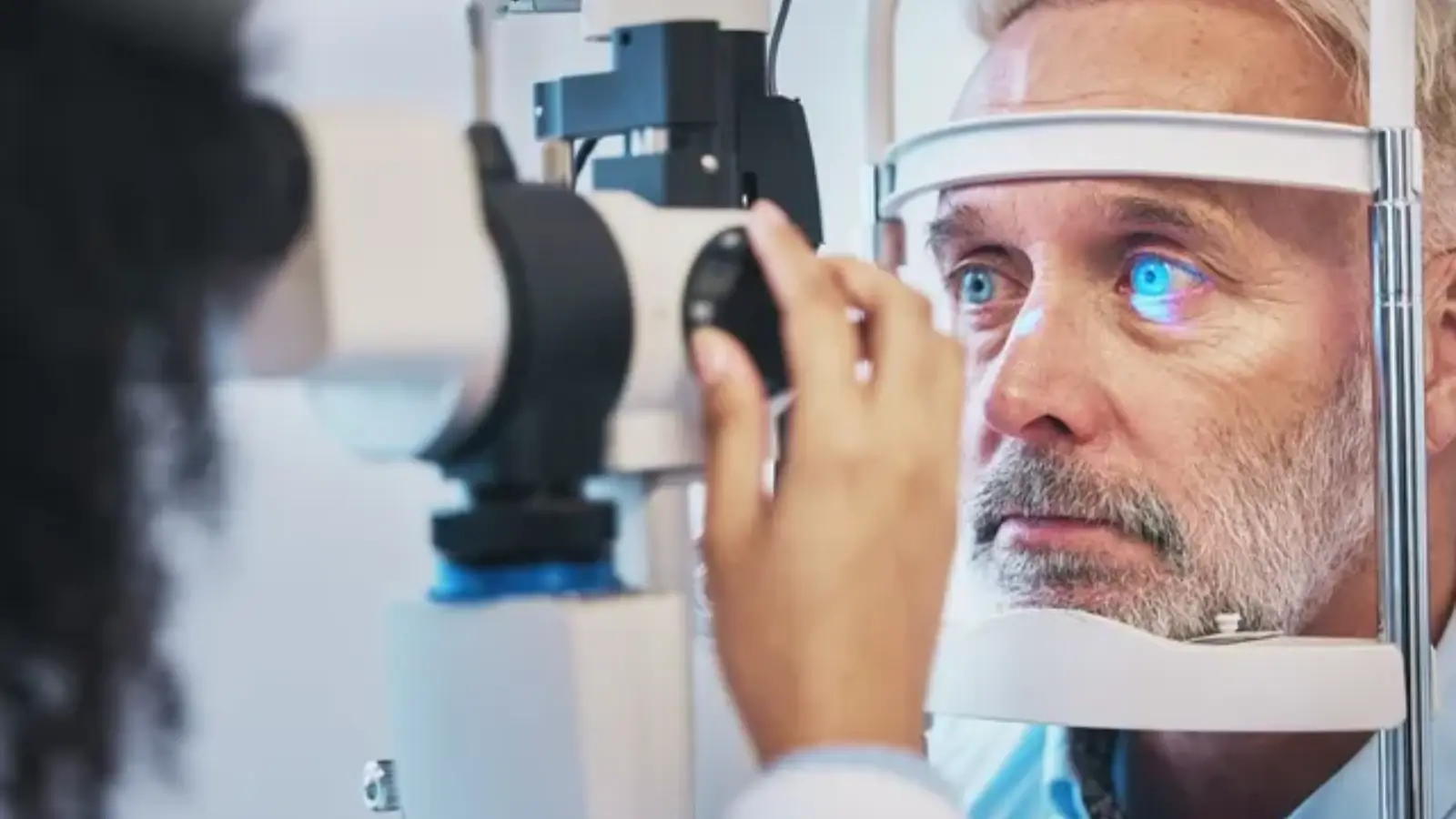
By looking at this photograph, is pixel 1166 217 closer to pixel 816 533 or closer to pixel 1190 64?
pixel 1190 64

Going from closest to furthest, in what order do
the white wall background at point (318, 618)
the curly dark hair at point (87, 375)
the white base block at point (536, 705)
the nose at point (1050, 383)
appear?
the curly dark hair at point (87, 375) → the white base block at point (536, 705) → the nose at point (1050, 383) → the white wall background at point (318, 618)

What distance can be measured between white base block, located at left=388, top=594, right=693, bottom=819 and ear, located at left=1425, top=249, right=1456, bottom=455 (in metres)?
0.79

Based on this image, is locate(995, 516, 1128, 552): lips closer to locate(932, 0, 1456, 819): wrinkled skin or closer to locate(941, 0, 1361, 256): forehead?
locate(932, 0, 1456, 819): wrinkled skin

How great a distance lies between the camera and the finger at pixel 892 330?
515 mm

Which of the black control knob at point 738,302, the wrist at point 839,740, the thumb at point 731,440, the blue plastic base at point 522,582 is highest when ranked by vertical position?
the black control knob at point 738,302

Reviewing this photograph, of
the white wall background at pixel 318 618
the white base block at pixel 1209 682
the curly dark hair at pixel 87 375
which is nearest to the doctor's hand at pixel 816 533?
the curly dark hair at pixel 87 375

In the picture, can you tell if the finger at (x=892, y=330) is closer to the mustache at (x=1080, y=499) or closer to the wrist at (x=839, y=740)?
the wrist at (x=839, y=740)

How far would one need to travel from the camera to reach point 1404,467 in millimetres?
896

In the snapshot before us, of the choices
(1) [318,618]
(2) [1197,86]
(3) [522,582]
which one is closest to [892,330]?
(3) [522,582]

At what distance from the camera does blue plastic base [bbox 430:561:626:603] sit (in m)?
0.47

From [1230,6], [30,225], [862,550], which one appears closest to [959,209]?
[1230,6]

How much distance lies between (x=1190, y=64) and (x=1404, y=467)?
0.29 metres

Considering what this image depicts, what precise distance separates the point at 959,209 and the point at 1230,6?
0.22 m

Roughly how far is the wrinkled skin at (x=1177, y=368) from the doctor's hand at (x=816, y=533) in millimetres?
495
